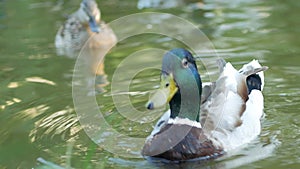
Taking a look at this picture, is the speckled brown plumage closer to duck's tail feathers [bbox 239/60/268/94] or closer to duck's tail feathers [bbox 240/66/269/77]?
duck's tail feathers [bbox 240/66/269/77]

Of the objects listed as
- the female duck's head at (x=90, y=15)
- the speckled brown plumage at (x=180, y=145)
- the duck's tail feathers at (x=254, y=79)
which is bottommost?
the speckled brown plumage at (x=180, y=145)

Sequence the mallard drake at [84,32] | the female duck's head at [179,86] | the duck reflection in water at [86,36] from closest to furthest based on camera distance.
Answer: the female duck's head at [179,86]
the duck reflection in water at [86,36]
the mallard drake at [84,32]

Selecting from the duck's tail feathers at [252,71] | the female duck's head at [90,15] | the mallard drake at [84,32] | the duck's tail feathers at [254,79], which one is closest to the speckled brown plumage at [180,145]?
the duck's tail feathers at [252,71]

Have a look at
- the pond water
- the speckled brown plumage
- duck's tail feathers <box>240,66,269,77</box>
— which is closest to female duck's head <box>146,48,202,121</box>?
the speckled brown plumage

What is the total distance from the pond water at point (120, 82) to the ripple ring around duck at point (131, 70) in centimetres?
7

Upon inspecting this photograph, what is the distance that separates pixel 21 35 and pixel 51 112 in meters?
3.80

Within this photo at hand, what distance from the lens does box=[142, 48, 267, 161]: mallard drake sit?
6.55 metres

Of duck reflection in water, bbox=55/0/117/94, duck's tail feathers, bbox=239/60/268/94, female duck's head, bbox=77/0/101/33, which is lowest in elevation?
duck's tail feathers, bbox=239/60/268/94

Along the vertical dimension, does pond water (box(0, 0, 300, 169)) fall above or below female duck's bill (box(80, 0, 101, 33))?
below

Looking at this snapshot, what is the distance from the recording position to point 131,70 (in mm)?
9328

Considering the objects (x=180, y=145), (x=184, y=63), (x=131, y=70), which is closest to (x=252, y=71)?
(x=184, y=63)

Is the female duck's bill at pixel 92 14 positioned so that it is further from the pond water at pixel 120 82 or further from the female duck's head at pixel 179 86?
the female duck's head at pixel 179 86

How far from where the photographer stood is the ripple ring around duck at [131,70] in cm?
711

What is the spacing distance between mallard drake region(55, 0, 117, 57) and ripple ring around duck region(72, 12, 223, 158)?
201 millimetres
